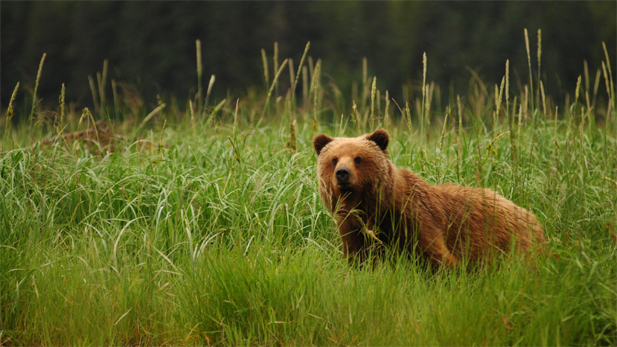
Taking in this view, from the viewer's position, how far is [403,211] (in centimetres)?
316

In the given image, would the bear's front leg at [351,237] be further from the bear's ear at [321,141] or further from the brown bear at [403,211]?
the bear's ear at [321,141]

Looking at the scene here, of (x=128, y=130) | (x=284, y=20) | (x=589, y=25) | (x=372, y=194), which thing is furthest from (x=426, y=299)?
(x=589, y=25)

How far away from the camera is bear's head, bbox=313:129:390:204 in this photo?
10.5ft

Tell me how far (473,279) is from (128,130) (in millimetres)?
6169

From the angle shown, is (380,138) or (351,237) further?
(380,138)

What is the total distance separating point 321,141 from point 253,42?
17.1 m

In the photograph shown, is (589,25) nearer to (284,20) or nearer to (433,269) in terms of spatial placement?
(284,20)

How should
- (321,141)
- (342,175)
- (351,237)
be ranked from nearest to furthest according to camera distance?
(342,175)
(351,237)
(321,141)

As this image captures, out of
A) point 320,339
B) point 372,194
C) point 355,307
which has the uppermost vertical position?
point 372,194

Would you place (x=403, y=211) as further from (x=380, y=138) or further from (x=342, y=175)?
(x=380, y=138)

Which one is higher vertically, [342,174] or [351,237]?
[342,174]

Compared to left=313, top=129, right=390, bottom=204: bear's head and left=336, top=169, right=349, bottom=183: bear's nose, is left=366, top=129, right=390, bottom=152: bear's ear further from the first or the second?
left=336, top=169, right=349, bottom=183: bear's nose

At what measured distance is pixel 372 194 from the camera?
3342 mm

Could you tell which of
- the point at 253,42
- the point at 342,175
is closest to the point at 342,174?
the point at 342,175
